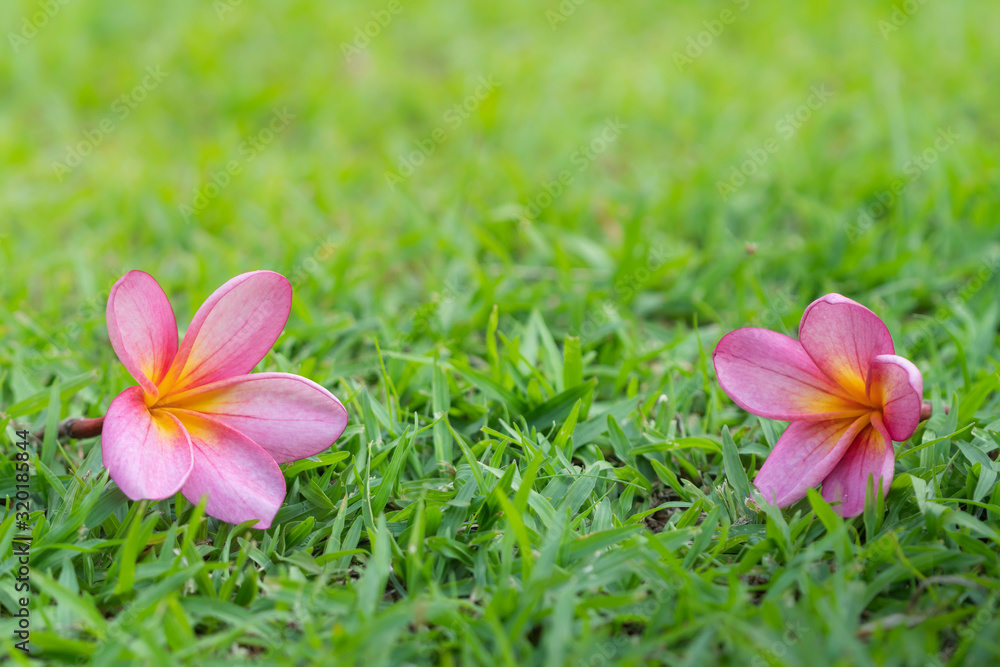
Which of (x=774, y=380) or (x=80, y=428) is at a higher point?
(x=774, y=380)

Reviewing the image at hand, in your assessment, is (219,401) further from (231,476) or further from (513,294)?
(513,294)

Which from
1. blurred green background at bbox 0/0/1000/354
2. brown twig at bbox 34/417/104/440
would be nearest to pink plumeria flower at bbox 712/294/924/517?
blurred green background at bbox 0/0/1000/354

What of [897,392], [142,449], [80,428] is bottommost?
[80,428]

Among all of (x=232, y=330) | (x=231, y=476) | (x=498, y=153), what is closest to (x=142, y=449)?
(x=231, y=476)

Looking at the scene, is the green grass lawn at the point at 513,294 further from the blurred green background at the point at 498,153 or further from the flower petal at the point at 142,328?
the flower petal at the point at 142,328

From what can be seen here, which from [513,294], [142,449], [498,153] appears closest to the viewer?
[142,449]

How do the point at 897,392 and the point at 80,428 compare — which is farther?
the point at 80,428
